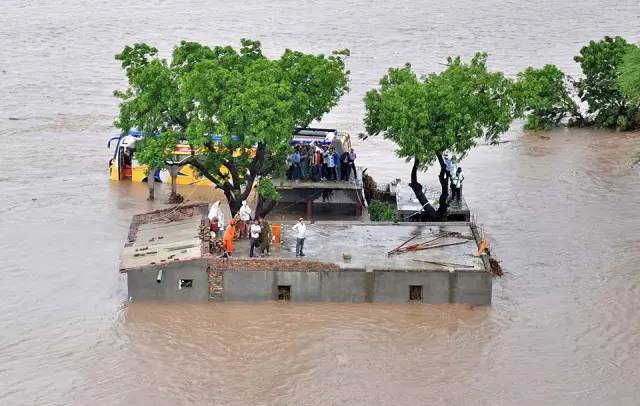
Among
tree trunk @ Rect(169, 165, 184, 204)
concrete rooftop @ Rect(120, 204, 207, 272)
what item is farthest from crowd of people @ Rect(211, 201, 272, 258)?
tree trunk @ Rect(169, 165, 184, 204)

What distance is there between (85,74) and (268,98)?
35.5 m

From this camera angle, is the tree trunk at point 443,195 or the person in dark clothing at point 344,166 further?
the person in dark clothing at point 344,166

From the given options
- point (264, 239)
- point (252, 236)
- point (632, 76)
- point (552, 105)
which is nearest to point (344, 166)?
point (264, 239)

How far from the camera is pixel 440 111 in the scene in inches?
1350

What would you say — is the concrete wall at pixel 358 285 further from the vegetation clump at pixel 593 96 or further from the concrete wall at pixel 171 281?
the vegetation clump at pixel 593 96

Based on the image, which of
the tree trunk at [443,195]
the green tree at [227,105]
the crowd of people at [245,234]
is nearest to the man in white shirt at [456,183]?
the tree trunk at [443,195]

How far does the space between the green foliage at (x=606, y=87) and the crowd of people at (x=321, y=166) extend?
1955 cm

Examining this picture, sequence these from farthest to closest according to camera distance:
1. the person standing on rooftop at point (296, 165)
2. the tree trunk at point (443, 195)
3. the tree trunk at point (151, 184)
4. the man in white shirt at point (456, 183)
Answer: the tree trunk at point (151, 184), the person standing on rooftop at point (296, 165), the man in white shirt at point (456, 183), the tree trunk at point (443, 195)

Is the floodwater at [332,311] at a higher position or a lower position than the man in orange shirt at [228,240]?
lower

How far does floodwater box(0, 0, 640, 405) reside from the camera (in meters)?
26.2

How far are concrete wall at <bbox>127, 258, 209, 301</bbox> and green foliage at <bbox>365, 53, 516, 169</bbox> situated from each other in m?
Result: 8.34

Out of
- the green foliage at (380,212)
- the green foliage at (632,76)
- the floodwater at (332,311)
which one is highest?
the green foliage at (632,76)

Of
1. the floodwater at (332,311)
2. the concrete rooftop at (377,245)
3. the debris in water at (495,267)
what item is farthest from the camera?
the debris in water at (495,267)

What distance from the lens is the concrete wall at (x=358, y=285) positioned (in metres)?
29.7
